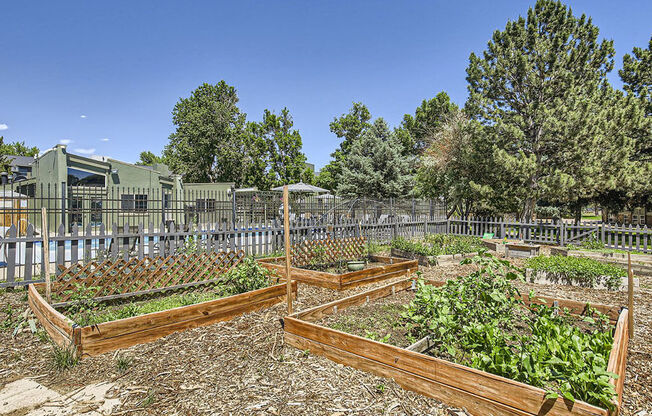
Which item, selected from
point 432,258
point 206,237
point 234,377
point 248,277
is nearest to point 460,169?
point 432,258

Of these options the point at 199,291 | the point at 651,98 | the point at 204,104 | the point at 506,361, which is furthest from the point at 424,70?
the point at 204,104

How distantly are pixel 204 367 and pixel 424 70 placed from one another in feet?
59.9

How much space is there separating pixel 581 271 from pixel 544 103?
36.6 ft

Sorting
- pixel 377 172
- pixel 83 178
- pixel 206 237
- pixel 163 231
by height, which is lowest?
pixel 206 237

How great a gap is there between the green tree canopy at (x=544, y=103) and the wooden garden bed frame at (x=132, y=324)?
13817 mm

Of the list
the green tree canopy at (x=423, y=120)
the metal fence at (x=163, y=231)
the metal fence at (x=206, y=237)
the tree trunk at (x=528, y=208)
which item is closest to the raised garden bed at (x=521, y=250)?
the metal fence at (x=206, y=237)

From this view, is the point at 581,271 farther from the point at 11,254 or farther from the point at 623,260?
the point at 11,254

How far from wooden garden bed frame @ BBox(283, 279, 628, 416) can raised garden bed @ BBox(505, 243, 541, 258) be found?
298 inches

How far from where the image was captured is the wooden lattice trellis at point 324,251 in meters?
7.72

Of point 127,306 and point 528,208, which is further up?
point 528,208

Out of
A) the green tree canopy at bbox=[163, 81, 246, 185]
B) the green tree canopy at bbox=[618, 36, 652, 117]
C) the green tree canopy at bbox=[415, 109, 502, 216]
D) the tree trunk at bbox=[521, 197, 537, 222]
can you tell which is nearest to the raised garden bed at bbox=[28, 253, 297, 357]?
the green tree canopy at bbox=[415, 109, 502, 216]

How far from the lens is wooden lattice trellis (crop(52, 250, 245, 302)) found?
14.7 feet

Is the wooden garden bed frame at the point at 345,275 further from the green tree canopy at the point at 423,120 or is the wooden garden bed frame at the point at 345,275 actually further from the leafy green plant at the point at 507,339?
the green tree canopy at the point at 423,120

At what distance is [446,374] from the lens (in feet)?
7.89
